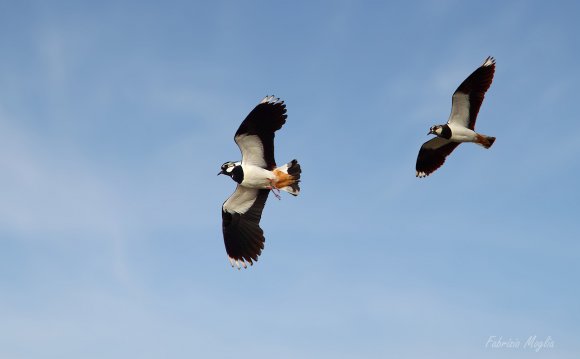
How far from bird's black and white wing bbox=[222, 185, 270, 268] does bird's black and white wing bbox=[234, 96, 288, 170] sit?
117cm

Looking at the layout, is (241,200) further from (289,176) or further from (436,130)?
(436,130)

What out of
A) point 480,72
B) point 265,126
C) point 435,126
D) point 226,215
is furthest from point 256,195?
point 480,72

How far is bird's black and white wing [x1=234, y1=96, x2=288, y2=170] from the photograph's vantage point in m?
15.8

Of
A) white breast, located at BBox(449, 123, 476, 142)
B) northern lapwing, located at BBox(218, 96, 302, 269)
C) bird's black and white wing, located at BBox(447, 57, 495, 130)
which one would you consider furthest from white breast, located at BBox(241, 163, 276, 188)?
bird's black and white wing, located at BBox(447, 57, 495, 130)

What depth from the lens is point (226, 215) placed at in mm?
17797

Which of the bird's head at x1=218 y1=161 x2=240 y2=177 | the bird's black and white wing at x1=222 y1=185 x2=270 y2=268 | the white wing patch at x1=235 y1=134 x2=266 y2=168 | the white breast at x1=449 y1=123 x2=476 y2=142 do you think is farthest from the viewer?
the white breast at x1=449 y1=123 x2=476 y2=142

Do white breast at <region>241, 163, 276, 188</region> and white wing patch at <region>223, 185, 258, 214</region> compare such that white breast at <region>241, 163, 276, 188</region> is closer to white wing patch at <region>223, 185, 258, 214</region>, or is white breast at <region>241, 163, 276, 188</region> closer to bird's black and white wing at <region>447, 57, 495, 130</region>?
white wing patch at <region>223, 185, 258, 214</region>

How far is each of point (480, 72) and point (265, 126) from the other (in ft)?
22.6

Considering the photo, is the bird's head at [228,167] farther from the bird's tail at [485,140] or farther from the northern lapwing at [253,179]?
the bird's tail at [485,140]

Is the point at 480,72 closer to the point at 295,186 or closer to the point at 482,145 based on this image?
the point at 482,145

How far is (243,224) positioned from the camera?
17734 mm

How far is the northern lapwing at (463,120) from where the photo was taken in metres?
19.0

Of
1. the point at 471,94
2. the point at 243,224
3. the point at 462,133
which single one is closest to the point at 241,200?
the point at 243,224

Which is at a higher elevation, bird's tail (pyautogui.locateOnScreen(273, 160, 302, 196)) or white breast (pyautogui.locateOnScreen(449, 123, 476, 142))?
white breast (pyautogui.locateOnScreen(449, 123, 476, 142))
